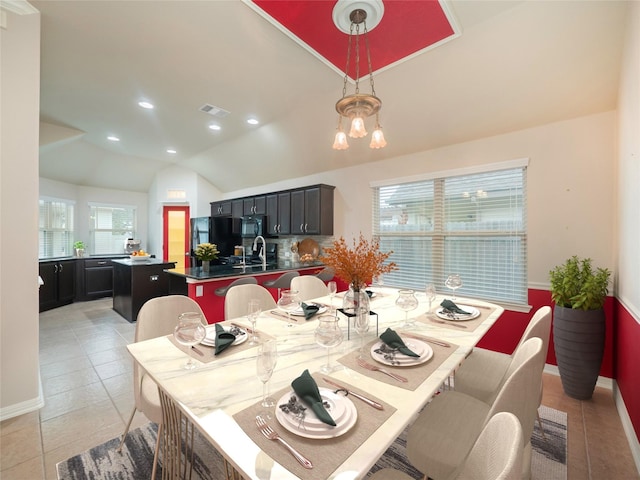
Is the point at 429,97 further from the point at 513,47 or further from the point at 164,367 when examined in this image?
the point at 164,367

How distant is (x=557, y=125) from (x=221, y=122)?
422 cm

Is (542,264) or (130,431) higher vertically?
(542,264)

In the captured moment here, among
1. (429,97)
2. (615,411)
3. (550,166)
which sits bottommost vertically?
(615,411)

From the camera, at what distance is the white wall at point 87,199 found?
6.04 m

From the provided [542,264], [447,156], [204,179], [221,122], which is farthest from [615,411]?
[204,179]

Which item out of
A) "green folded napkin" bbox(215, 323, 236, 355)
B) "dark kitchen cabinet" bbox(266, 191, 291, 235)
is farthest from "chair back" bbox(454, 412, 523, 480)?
"dark kitchen cabinet" bbox(266, 191, 291, 235)

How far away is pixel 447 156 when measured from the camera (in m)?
3.55

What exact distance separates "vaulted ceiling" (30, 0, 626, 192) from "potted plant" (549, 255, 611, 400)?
158 centimetres

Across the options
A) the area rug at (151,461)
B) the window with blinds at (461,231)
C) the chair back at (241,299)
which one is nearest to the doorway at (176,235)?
the window with blinds at (461,231)

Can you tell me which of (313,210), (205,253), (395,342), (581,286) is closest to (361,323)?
(395,342)

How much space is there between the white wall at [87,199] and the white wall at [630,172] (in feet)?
28.2

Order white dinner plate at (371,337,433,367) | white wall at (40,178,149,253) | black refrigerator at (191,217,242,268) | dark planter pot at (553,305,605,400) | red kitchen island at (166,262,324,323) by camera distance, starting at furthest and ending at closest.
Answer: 1. black refrigerator at (191,217,242,268)
2. white wall at (40,178,149,253)
3. red kitchen island at (166,262,324,323)
4. dark planter pot at (553,305,605,400)
5. white dinner plate at (371,337,433,367)

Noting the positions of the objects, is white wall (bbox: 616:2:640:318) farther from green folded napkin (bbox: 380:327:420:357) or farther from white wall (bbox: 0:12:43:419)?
white wall (bbox: 0:12:43:419)

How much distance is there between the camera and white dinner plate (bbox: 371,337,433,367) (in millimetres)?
1235
